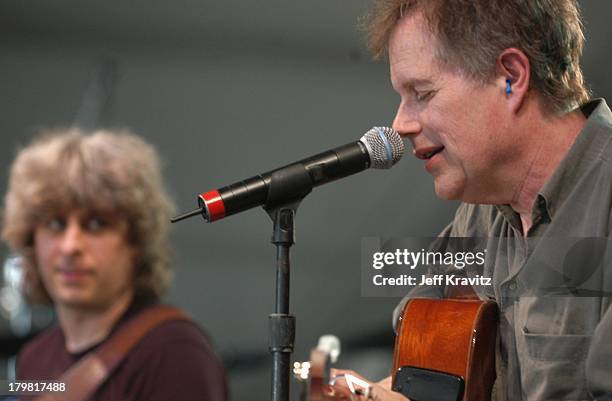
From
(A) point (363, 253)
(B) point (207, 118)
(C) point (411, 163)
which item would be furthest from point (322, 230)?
(B) point (207, 118)

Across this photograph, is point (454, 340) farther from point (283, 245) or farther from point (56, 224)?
point (56, 224)

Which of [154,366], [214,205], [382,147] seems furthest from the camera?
[154,366]

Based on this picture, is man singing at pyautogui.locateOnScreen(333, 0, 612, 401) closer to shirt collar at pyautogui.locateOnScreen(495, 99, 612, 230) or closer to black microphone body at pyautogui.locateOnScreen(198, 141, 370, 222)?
shirt collar at pyautogui.locateOnScreen(495, 99, 612, 230)

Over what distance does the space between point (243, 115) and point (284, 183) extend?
981mm

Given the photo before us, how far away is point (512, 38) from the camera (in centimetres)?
153

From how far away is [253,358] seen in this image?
6.77ft

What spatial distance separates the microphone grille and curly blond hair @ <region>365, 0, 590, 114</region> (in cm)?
27

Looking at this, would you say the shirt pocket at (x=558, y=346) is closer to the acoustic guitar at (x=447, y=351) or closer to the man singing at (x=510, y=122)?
the man singing at (x=510, y=122)

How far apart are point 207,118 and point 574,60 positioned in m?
1.08

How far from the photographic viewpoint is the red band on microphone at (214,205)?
1205 millimetres

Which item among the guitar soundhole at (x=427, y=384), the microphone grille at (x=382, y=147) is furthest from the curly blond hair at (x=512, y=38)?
the guitar soundhole at (x=427, y=384)

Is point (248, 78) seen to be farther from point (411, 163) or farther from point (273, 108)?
point (411, 163)

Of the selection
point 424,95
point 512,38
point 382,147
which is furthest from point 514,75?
point 382,147

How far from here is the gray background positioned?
2.07m
